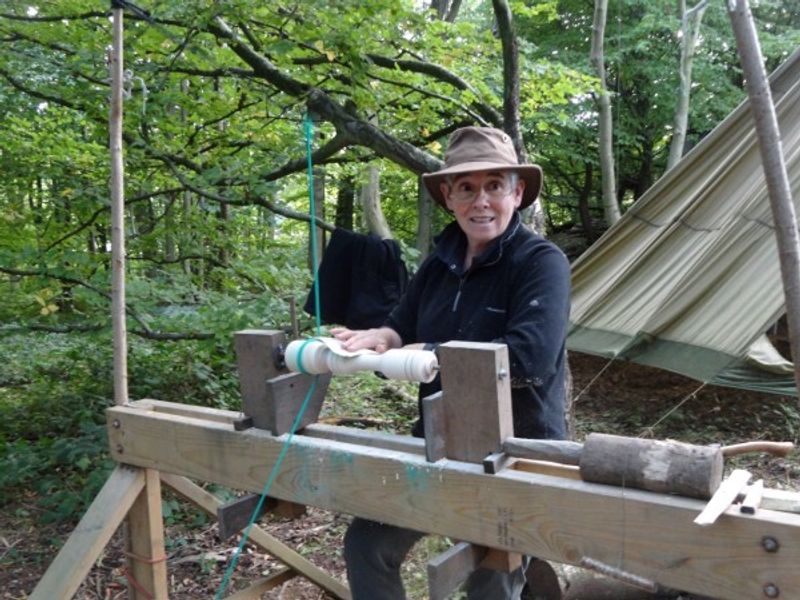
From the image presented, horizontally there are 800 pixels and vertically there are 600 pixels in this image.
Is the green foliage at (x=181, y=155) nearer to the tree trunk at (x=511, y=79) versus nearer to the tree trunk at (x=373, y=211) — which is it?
the tree trunk at (x=373, y=211)

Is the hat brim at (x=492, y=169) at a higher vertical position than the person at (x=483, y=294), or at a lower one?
higher

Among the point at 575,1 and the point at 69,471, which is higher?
the point at 575,1

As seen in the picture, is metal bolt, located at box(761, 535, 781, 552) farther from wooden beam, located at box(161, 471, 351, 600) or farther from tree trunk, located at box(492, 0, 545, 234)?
tree trunk, located at box(492, 0, 545, 234)

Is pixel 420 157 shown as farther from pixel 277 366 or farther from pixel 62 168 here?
pixel 62 168

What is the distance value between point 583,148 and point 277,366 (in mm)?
9673

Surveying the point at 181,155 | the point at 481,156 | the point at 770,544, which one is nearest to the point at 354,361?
the point at 481,156

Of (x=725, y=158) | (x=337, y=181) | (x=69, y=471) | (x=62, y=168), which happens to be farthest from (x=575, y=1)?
(x=69, y=471)

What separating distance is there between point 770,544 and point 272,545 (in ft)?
6.19

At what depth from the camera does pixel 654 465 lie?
124 centimetres

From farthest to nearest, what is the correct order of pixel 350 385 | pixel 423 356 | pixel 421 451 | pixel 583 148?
1. pixel 583 148
2. pixel 350 385
3. pixel 421 451
4. pixel 423 356

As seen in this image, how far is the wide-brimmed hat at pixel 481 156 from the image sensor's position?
1.82 meters

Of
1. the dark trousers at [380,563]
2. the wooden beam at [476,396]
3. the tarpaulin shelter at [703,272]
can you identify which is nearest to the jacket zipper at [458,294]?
the wooden beam at [476,396]

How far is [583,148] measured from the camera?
1062cm

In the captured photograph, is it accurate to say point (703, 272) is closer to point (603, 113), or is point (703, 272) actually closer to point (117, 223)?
point (603, 113)
